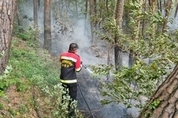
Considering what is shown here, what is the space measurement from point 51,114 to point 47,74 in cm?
320

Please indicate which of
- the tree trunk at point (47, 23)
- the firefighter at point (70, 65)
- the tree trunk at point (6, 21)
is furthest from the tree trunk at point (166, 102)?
the tree trunk at point (47, 23)

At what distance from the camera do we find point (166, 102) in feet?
6.61

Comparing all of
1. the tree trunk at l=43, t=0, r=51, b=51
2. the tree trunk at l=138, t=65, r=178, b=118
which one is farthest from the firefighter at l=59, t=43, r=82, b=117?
the tree trunk at l=43, t=0, r=51, b=51

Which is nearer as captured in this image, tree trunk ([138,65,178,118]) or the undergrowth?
tree trunk ([138,65,178,118])

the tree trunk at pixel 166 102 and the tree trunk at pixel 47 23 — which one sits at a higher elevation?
the tree trunk at pixel 47 23

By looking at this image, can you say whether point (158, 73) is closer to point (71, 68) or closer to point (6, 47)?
point (6, 47)

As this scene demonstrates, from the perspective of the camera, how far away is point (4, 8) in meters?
4.32

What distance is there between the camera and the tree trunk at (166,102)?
196cm

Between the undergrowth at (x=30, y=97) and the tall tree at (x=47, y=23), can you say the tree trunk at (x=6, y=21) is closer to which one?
the undergrowth at (x=30, y=97)

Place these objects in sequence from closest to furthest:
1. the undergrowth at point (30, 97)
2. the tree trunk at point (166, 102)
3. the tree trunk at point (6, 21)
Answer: the tree trunk at point (166, 102) < the tree trunk at point (6, 21) < the undergrowth at point (30, 97)

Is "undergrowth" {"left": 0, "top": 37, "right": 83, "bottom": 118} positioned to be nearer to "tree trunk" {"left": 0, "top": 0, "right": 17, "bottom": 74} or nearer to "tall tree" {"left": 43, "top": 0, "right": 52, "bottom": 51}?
"tree trunk" {"left": 0, "top": 0, "right": 17, "bottom": 74}

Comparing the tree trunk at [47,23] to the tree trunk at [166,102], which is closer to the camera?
the tree trunk at [166,102]

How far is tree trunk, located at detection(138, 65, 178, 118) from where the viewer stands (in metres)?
1.96

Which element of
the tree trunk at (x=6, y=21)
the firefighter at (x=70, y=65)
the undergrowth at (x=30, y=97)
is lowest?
the undergrowth at (x=30, y=97)
